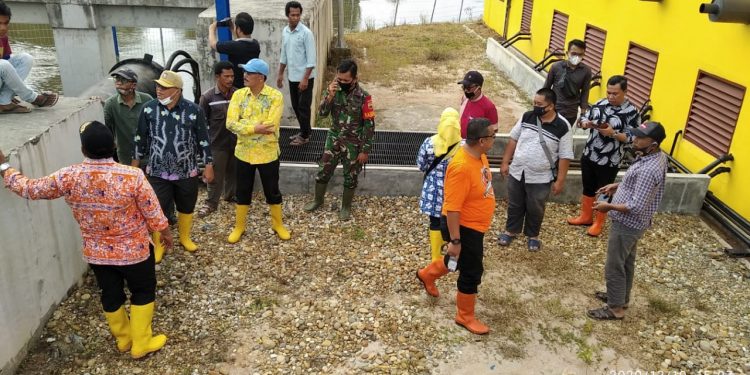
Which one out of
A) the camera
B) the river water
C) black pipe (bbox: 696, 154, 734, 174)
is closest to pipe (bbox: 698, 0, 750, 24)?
black pipe (bbox: 696, 154, 734, 174)

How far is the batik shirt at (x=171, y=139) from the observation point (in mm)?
4320

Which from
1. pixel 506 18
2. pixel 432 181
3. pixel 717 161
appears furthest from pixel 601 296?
pixel 506 18

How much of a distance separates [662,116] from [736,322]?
370 centimetres

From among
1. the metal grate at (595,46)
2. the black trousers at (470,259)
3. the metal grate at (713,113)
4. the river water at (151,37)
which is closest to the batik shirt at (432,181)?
the black trousers at (470,259)

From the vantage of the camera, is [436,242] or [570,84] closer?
[436,242]

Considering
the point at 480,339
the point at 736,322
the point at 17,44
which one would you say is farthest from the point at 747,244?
the point at 17,44

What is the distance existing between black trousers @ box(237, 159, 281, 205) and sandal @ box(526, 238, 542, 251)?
2.50m

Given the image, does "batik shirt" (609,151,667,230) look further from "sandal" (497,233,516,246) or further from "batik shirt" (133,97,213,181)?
"batik shirt" (133,97,213,181)

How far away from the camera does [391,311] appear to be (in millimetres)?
4262

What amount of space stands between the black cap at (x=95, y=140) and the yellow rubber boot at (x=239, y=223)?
2.05m

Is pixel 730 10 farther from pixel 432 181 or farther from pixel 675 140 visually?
pixel 432 181

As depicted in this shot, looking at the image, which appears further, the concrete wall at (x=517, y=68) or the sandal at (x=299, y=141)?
the concrete wall at (x=517, y=68)

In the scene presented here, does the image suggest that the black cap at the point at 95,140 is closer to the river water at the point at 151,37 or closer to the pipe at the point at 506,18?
the river water at the point at 151,37

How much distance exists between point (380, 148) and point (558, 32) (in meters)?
6.38
